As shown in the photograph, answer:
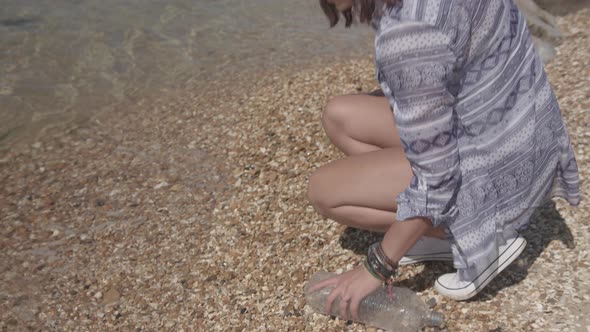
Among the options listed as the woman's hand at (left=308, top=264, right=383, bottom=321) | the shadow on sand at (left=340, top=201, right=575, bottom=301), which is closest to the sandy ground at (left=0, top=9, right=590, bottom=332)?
the shadow on sand at (left=340, top=201, right=575, bottom=301)

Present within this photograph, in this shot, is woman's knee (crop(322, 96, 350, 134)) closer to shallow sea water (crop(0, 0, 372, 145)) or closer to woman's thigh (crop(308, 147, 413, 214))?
woman's thigh (crop(308, 147, 413, 214))

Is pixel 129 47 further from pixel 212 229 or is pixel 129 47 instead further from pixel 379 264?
pixel 379 264

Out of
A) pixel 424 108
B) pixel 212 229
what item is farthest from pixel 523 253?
pixel 212 229

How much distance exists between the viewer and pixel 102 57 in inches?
249

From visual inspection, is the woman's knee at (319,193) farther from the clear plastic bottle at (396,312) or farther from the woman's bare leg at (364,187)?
the clear plastic bottle at (396,312)

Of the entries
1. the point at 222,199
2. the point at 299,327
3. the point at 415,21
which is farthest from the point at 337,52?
the point at 415,21

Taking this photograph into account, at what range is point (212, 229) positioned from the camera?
3.69 m

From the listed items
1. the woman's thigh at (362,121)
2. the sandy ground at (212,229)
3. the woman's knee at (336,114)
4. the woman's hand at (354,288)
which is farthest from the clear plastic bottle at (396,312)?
the woman's knee at (336,114)

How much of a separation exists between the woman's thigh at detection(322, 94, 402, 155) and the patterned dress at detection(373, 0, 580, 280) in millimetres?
659

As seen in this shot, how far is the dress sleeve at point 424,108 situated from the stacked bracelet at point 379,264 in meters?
0.17

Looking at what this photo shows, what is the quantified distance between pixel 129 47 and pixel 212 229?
11.5 feet

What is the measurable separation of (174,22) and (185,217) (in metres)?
3.79

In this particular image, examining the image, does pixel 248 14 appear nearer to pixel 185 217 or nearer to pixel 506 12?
pixel 185 217

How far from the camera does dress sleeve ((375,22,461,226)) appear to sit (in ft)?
6.30
